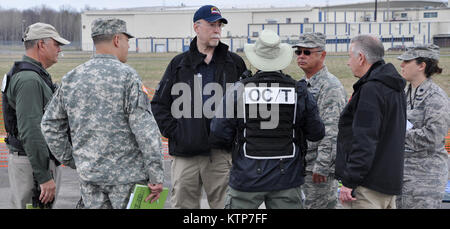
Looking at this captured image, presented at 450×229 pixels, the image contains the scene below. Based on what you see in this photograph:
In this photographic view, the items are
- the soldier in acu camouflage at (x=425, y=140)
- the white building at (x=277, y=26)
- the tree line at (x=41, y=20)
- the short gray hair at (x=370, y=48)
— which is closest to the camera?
the short gray hair at (x=370, y=48)

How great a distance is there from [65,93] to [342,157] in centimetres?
200

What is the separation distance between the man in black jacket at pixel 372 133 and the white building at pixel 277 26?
5734 centimetres

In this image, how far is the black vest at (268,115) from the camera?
3.57m

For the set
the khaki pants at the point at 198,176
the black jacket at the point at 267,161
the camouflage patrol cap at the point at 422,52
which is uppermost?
the camouflage patrol cap at the point at 422,52

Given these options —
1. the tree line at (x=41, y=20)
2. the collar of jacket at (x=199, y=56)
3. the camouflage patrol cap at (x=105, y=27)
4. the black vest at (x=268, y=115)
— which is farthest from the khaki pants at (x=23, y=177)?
the tree line at (x=41, y=20)

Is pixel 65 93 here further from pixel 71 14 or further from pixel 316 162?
pixel 71 14

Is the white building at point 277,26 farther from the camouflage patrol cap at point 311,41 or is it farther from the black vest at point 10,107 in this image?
the black vest at point 10,107

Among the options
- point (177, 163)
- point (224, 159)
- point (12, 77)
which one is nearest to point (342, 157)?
point (224, 159)

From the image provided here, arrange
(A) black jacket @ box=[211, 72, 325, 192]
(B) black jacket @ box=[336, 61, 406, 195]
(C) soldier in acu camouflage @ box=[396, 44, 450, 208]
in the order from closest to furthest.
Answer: (B) black jacket @ box=[336, 61, 406, 195]
(A) black jacket @ box=[211, 72, 325, 192]
(C) soldier in acu camouflage @ box=[396, 44, 450, 208]

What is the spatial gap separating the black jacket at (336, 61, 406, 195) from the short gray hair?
2.2 inches

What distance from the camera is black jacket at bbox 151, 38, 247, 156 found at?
458 centimetres

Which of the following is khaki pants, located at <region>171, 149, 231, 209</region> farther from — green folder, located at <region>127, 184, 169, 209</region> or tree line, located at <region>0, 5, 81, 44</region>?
tree line, located at <region>0, 5, 81, 44</region>

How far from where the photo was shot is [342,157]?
3777 millimetres

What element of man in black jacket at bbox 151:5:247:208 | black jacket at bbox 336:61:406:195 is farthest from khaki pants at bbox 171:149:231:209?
black jacket at bbox 336:61:406:195
